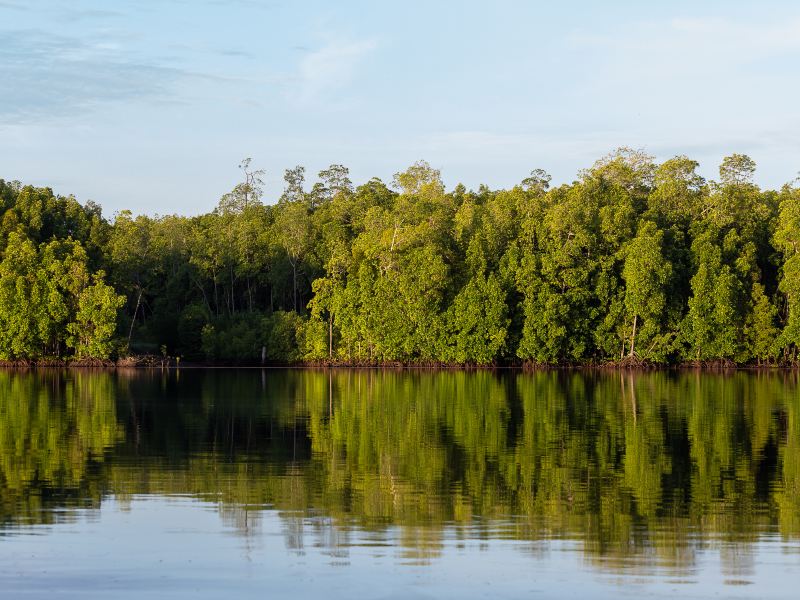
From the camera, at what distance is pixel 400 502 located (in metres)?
19.1

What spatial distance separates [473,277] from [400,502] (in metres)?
63.5

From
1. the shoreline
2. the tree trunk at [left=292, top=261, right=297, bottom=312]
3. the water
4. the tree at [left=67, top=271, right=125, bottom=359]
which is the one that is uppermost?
the tree trunk at [left=292, top=261, right=297, bottom=312]

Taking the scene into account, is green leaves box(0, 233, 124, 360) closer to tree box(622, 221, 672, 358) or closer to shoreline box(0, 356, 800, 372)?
shoreline box(0, 356, 800, 372)

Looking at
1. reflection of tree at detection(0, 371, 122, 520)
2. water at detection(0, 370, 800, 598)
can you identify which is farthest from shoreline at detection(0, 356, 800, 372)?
water at detection(0, 370, 800, 598)

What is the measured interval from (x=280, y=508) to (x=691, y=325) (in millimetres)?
63458

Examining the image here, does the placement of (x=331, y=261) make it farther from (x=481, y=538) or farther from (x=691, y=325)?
(x=481, y=538)

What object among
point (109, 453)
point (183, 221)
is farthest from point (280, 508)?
point (183, 221)

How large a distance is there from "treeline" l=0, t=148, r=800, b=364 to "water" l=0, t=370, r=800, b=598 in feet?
132

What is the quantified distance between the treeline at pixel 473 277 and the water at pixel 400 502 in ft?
132

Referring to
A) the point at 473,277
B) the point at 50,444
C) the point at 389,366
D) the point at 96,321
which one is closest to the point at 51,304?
the point at 96,321

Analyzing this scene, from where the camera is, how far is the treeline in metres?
78.0

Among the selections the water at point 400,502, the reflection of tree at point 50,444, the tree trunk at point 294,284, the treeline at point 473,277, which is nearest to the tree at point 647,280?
the treeline at point 473,277

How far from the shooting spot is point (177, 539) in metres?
16.1

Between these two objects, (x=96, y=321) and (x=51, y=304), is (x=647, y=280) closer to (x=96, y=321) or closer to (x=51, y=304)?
(x=96, y=321)
